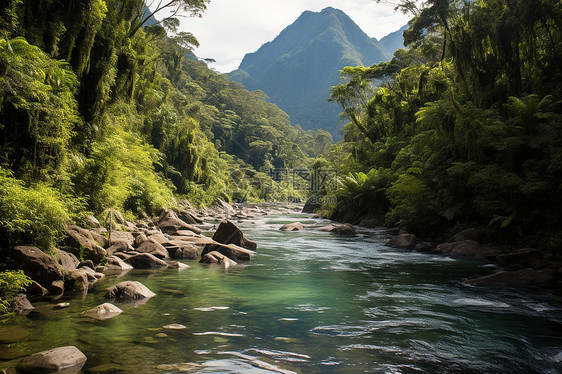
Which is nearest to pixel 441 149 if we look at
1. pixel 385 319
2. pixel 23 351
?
pixel 385 319

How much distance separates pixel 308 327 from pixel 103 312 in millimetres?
2908

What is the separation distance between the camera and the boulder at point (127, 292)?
5.96 meters

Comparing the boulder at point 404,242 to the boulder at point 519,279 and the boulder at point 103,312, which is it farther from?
the boulder at point 103,312

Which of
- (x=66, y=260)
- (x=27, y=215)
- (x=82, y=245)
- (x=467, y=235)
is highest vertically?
(x=27, y=215)

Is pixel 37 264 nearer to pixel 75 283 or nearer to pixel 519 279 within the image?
pixel 75 283

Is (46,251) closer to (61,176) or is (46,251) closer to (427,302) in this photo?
(61,176)

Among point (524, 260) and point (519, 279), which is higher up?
point (524, 260)

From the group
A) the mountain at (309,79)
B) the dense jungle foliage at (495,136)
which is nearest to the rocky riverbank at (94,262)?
the dense jungle foliage at (495,136)

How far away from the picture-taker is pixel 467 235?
38.1 ft

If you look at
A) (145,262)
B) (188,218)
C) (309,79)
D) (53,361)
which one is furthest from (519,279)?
(309,79)

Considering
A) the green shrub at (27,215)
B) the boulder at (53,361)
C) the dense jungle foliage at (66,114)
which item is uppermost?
the dense jungle foliage at (66,114)

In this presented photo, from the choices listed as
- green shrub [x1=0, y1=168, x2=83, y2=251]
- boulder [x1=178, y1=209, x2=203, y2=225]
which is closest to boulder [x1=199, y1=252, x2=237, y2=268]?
green shrub [x1=0, y1=168, x2=83, y2=251]

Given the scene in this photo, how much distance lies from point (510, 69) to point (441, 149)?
141 inches

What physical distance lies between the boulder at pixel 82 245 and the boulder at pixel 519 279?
8136 mm
